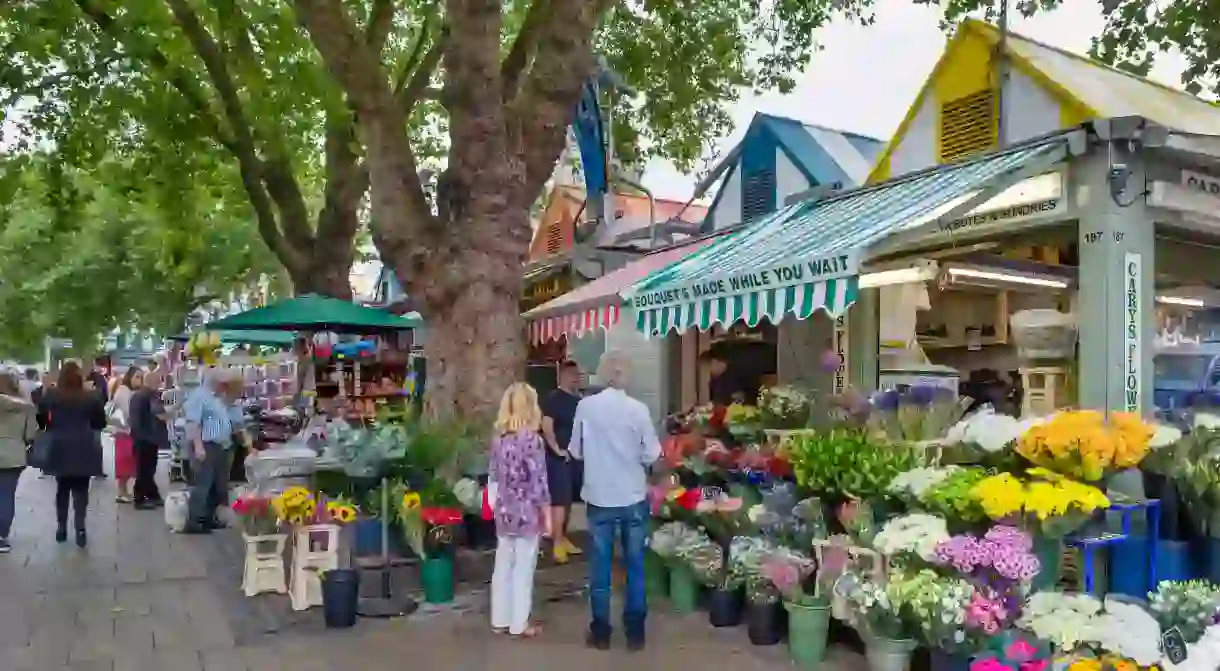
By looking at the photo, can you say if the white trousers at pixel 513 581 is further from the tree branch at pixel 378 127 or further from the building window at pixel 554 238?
the building window at pixel 554 238

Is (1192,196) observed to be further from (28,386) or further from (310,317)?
(28,386)

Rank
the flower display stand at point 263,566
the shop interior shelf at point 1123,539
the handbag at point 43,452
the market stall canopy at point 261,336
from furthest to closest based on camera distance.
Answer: the market stall canopy at point 261,336
the handbag at point 43,452
the flower display stand at point 263,566
the shop interior shelf at point 1123,539

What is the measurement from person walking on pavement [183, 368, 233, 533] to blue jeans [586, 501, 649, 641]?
5752 mm

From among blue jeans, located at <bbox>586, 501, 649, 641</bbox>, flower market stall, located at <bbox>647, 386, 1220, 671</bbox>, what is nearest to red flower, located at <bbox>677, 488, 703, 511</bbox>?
flower market stall, located at <bbox>647, 386, 1220, 671</bbox>

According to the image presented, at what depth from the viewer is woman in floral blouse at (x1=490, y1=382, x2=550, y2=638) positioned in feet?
20.2

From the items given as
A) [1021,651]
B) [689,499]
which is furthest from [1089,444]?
[689,499]

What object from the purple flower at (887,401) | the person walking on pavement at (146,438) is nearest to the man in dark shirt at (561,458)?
the purple flower at (887,401)

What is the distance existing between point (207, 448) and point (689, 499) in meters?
5.76

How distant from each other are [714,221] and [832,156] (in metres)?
2.59

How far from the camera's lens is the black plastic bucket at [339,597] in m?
6.57

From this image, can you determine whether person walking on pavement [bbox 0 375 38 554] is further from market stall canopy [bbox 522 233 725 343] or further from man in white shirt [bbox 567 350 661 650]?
man in white shirt [bbox 567 350 661 650]

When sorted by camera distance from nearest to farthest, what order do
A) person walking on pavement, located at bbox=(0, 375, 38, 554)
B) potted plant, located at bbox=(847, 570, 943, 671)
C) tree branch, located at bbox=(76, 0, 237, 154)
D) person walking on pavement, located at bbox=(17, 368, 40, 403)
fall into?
potted plant, located at bbox=(847, 570, 943, 671) < person walking on pavement, located at bbox=(0, 375, 38, 554) < person walking on pavement, located at bbox=(17, 368, 40, 403) < tree branch, located at bbox=(76, 0, 237, 154)

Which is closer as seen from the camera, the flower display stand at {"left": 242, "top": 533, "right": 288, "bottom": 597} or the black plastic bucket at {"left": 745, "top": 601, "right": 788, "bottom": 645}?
the black plastic bucket at {"left": 745, "top": 601, "right": 788, "bottom": 645}

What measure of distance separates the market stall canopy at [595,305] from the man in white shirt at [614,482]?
118 inches
